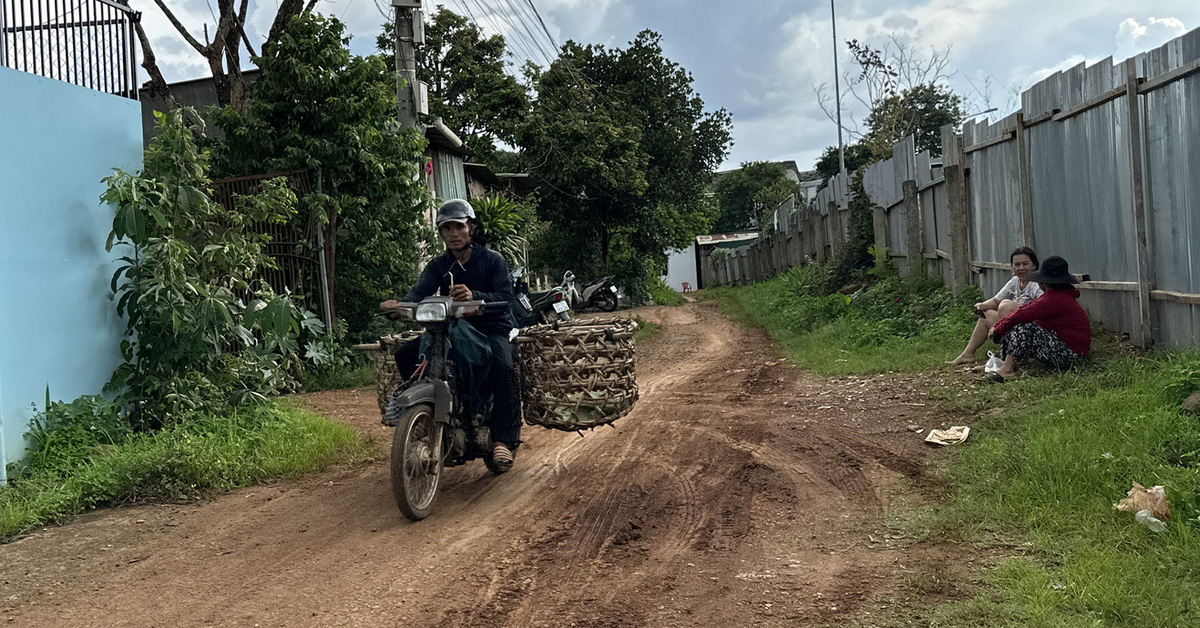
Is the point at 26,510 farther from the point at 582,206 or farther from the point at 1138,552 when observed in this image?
the point at 582,206

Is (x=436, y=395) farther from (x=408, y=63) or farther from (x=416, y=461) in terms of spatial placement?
(x=408, y=63)

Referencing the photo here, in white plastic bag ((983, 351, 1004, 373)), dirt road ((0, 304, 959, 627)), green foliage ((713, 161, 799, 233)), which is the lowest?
dirt road ((0, 304, 959, 627))

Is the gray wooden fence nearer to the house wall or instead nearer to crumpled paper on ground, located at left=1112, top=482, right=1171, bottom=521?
crumpled paper on ground, located at left=1112, top=482, right=1171, bottom=521

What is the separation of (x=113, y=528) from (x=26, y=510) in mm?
574

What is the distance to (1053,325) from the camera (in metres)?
7.18

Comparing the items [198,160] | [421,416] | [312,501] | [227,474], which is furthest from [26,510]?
[198,160]

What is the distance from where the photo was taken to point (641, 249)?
2823 centimetres

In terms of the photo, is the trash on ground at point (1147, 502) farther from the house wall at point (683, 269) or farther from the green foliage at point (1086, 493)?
the house wall at point (683, 269)

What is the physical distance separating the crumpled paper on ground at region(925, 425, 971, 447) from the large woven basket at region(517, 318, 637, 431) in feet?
7.17

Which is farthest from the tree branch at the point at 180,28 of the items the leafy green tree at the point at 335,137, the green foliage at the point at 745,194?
the green foliage at the point at 745,194

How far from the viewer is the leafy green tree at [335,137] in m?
10.7

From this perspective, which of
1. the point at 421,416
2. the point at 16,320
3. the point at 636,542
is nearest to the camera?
the point at 636,542

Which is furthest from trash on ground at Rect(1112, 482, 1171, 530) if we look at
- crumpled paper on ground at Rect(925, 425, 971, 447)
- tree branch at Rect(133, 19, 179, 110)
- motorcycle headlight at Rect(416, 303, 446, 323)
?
tree branch at Rect(133, 19, 179, 110)

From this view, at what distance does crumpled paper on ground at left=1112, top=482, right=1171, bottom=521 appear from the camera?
13.4ft
